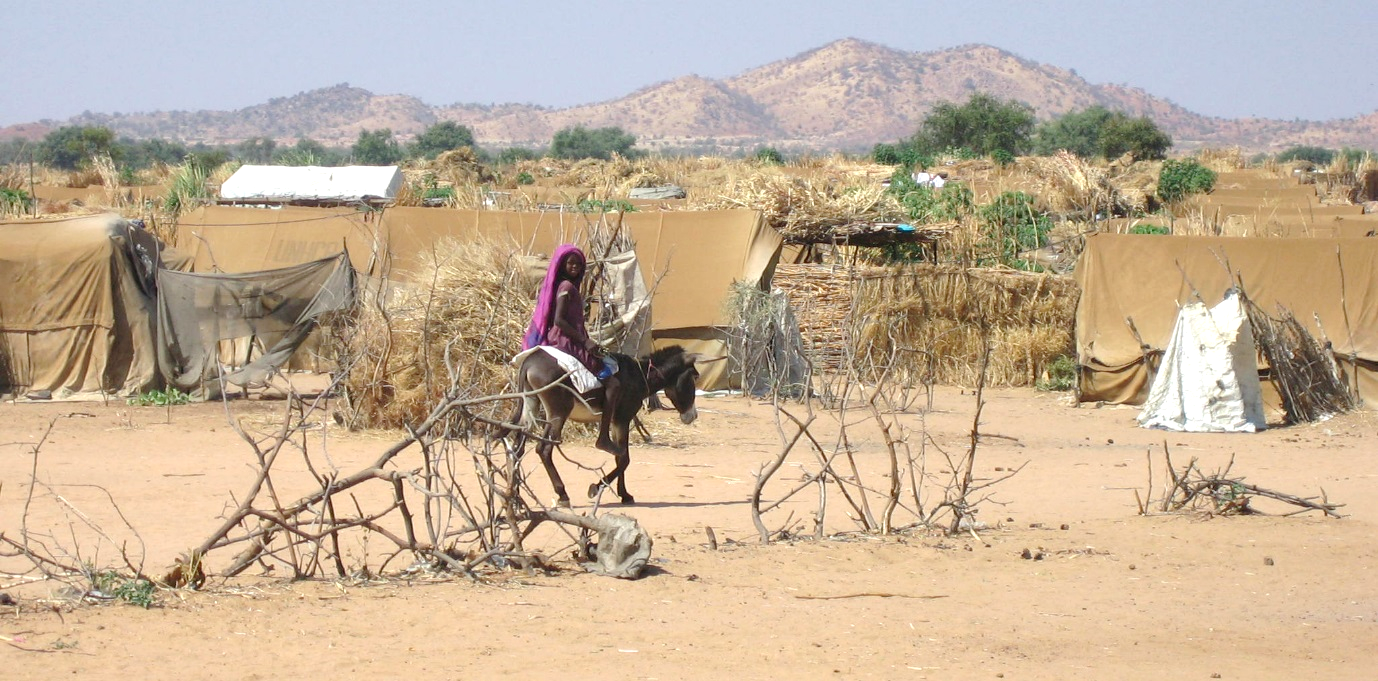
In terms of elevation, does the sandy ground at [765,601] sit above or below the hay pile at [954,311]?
below

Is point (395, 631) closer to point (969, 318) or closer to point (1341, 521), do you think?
point (1341, 521)

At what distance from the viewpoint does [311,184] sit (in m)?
27.6

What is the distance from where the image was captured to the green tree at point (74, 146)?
2366 inches

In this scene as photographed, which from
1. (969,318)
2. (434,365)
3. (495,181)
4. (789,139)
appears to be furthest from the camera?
(789,139)

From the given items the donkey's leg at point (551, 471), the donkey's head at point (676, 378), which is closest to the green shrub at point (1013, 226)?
the donkey's head at point (676, 378)

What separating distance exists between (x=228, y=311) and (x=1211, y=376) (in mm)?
11384

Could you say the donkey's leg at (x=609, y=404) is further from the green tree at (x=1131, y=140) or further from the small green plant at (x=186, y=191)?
the green tree at (x=1131, y=140)

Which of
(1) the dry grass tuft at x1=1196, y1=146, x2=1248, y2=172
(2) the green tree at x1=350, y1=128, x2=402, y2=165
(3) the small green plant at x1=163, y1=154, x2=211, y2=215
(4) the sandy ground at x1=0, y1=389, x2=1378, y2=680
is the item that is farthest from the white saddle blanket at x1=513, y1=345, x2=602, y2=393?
(2) the green tree at x1=350, y1=128, x2=402, y2=165

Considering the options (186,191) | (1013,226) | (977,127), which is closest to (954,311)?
(1013,226)

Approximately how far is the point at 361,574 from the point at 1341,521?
6.84 m

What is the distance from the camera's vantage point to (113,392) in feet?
53.2

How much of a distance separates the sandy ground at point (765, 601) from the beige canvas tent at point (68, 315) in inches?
197

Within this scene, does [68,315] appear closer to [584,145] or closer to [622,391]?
[622,391]

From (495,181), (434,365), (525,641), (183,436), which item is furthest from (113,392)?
(495,181)
